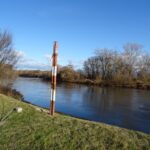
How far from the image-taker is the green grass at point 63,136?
4.41 meters

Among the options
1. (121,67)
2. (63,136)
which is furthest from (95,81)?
(63,136)

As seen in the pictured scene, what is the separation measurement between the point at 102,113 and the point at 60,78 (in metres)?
39.3

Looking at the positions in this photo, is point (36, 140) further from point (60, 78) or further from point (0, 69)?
point (60, 78)

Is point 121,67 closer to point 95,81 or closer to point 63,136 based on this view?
point 95,81

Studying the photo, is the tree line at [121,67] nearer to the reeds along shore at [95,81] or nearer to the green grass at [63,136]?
the reeds along shore at [95,81]

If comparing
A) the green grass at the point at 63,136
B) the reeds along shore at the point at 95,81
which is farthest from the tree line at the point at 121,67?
the green grass at the point at 63,136

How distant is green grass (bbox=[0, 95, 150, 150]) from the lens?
441 cm

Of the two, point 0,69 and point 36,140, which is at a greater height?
point 0,69

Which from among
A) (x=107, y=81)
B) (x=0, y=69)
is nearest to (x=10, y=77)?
(x=0, y=69)

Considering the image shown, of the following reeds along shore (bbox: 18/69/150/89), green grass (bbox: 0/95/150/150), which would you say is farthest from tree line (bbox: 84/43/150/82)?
green grass (bbox: 0/95/150/150)

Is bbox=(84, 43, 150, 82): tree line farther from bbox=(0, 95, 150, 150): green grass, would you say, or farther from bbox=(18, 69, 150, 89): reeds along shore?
bbox=(0, 95, 150, 150): green grass

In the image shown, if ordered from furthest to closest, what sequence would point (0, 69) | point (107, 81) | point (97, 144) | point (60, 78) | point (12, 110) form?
point (60, 78) < point (107, 81) < point (0, 69) < point (12, 110) < point (97, 144)

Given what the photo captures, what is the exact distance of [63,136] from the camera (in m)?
4.79

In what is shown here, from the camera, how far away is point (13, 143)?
15.3 feet
